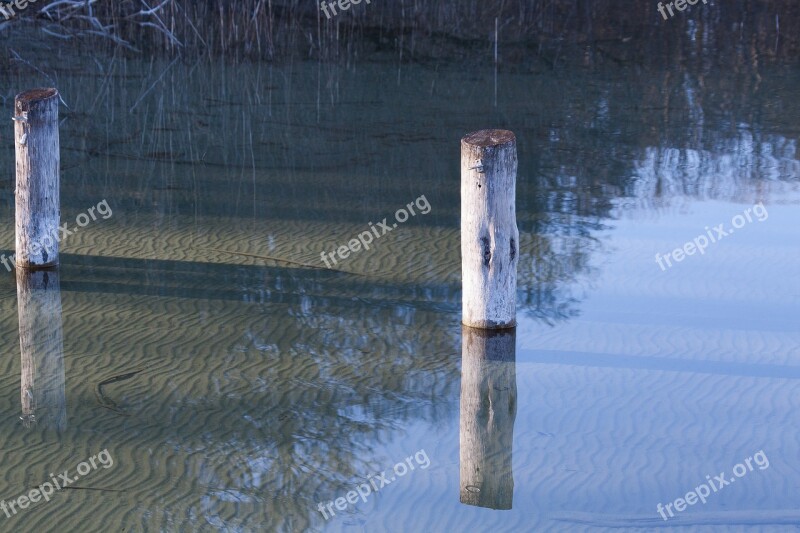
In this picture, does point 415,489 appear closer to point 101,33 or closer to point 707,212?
point 707,212

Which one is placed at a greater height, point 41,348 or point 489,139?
point 489,139

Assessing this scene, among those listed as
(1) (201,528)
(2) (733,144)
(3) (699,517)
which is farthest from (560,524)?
(2) (733,144)

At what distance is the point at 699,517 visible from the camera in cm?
516

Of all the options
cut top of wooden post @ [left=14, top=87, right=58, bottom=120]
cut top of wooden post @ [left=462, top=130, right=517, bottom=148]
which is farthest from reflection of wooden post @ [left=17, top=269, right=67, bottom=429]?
cut top of wooden post @ [left=462, top=130, right=517, bottom=148]

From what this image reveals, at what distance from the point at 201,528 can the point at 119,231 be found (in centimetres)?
482

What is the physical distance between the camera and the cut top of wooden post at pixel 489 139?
22.3ft

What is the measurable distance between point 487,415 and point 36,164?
3.75 meters

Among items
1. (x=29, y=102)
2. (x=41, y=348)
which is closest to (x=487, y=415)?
(x=41, y=348)

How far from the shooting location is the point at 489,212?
22.5ft

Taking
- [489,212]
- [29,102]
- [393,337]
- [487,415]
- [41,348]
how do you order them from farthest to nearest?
[29,102], [393,337], [41,348], [489,212], [487,415]

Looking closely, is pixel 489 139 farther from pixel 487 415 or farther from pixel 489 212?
pixel 487 415

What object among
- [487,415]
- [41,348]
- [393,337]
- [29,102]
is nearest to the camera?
[487,415]

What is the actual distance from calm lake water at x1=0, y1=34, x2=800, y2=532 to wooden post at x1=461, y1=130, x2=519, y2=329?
496mm

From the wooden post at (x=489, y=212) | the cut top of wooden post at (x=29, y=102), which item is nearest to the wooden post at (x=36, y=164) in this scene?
the cut top of wooden post at (x=29, y=102)
